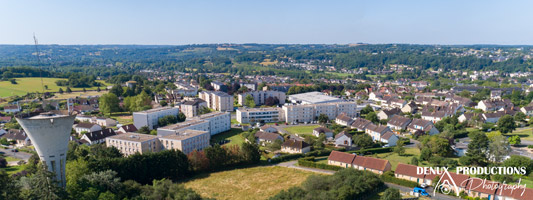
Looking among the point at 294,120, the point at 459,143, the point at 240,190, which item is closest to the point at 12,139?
the point at 240,190

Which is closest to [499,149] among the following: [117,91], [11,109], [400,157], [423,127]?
[400,157]

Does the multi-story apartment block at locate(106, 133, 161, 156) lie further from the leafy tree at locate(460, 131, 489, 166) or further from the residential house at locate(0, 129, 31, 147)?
the leafy tree at locate(460, 131, 489, 166)

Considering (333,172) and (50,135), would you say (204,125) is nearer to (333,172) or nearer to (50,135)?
(333,172)

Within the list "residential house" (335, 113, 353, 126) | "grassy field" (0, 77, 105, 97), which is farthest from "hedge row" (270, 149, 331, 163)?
"grassy field" (0, 77, 105, 97)

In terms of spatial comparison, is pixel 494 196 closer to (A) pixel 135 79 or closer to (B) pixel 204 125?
(B) pixel 204 125

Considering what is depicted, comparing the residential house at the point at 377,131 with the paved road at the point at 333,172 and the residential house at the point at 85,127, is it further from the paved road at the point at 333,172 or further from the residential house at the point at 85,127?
the residential house at the point at 85,127
